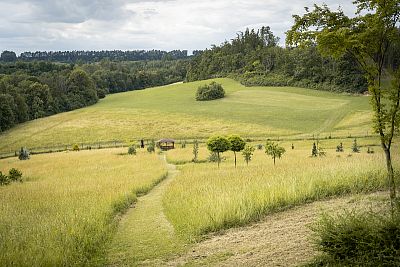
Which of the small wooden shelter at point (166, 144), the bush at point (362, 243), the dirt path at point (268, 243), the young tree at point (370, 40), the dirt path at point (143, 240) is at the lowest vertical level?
the small wooden shelter at point (166, 144)

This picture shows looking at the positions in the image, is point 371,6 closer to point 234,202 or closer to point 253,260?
point 234,202

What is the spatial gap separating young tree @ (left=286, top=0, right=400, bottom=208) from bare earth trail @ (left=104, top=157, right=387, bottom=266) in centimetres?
263

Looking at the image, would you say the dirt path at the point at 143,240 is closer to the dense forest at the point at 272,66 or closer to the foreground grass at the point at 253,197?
the foreground grass at the point at 253,197

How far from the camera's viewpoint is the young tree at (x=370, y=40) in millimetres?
11453

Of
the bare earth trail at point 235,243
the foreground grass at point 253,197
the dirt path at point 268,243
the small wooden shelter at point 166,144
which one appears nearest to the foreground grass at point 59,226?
the bare earth trail at point 235,243

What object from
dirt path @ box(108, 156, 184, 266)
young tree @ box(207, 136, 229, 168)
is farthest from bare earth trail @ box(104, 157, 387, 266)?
young tree @ box(207, 136, 229, 168)

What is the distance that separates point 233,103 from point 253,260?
3481 inches

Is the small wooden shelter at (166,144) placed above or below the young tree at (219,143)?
below

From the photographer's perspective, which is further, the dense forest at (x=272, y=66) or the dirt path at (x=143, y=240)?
the dense forest at (x=272, y=66)

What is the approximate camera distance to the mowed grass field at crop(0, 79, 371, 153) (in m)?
70.6

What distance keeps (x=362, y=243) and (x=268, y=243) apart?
9.19 feet

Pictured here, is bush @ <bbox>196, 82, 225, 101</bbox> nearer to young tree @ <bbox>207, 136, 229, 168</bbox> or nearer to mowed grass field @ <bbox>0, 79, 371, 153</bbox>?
mowed grass field @ <bbox>0, 79, 371, 153</bbox>

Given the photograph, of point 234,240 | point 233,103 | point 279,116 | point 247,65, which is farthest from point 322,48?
point 247,65

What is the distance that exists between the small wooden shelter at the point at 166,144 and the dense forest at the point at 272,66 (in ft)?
122
